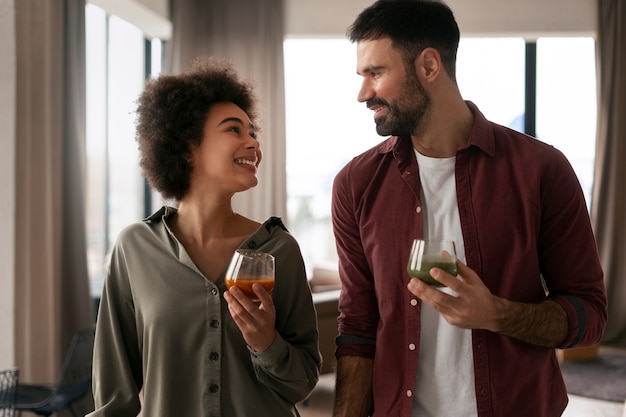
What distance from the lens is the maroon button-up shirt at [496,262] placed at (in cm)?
169

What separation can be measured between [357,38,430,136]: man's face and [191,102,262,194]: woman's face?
0.31 metres

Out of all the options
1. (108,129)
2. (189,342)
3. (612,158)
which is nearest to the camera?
(189,342)

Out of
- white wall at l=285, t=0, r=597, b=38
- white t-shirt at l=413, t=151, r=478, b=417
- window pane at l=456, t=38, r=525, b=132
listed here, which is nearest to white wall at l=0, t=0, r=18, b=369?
white t-shirt at l=413, t=151, r=478, b=417

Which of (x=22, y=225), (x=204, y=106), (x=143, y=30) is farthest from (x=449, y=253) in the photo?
(x=143, y=30)

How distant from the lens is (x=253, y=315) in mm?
1563

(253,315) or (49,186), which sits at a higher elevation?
(49,186)

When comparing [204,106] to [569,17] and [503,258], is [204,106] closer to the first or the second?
[503,258]

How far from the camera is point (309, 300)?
1.80 m

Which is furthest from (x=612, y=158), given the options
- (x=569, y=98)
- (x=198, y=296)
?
(x=198, y=296)

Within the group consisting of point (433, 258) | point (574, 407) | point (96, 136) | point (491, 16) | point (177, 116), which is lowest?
point (574, 407)

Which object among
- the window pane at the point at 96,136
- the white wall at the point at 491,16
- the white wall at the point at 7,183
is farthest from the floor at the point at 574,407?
the white wall at the point at 491,16

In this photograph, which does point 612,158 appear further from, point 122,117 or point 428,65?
point 428,65

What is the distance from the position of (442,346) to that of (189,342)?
1.92 feet

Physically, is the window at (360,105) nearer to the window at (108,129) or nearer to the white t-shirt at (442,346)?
the window at (108,129)
